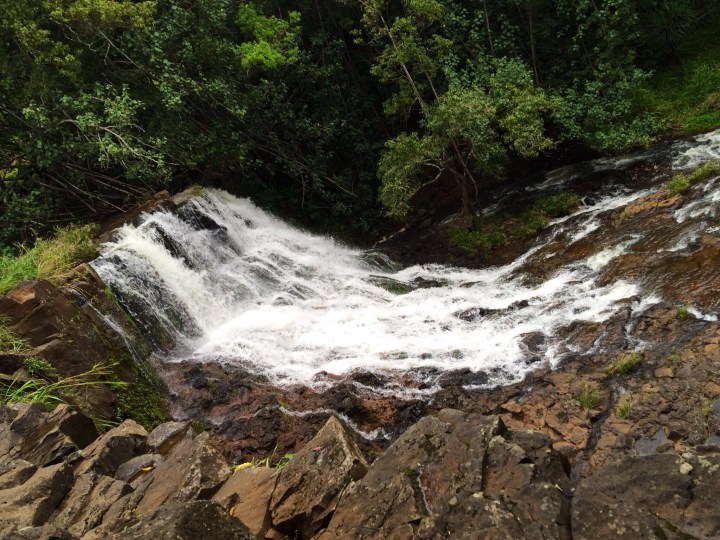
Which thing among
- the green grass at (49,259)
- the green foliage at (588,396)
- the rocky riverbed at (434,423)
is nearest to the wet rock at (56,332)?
the rocky riverbed at (434,423)

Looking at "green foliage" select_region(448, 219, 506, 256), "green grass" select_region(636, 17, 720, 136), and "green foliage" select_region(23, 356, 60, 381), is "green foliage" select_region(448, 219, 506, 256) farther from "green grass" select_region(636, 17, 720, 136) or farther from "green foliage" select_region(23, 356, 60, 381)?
"green foliage" select_region(23, 356, 60, 381)

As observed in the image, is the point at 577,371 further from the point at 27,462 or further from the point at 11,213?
the point at 11,213

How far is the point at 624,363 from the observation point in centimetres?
627

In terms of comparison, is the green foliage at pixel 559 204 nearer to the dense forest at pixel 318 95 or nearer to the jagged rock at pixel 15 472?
the dense forest at pixel 318 95

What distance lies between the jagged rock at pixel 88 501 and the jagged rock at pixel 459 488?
6.83 ft

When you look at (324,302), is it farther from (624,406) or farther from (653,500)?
(653,500)

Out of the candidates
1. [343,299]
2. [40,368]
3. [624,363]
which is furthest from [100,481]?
[343,299]

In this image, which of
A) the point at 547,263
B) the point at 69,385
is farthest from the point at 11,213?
the point at 547,263

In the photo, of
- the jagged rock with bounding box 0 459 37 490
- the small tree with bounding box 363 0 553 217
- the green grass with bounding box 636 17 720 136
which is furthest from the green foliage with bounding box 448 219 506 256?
the jagged rock with bounding box 0 459 37 490

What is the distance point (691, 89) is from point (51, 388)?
1757 cm

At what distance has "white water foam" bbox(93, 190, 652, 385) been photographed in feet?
26.5

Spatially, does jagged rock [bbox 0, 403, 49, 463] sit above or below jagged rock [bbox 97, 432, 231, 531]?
above

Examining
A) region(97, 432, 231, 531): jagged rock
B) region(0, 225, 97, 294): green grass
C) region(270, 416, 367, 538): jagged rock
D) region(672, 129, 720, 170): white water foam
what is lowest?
region(672, 129, 720, 170): white water foam

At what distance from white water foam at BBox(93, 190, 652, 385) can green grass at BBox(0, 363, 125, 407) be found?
1.69 metres
